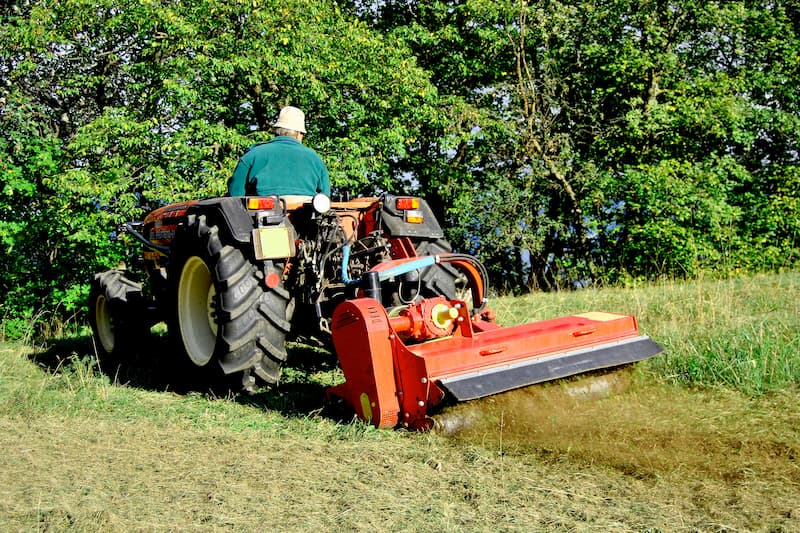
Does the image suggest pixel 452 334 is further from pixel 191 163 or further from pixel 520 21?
pixel 520 21

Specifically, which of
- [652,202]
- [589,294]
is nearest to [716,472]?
[589,294]

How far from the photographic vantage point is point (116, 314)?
22.9ft

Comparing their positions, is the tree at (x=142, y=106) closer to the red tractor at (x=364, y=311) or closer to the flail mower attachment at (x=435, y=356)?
the red tractor at (x=364, y=311)

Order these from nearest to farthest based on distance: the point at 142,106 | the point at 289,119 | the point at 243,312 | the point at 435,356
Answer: the point at 435,356 → the point at 243,312 → the point at 289,119 → the point at 142,106

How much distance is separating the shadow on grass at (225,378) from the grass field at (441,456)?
41 millimetres

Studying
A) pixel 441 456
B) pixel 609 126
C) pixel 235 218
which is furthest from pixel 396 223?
pixel 609 126

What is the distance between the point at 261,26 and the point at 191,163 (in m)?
2.36

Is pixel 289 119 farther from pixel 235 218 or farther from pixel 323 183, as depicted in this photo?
pixel 235 218

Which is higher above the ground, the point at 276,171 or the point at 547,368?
the point at 276,171

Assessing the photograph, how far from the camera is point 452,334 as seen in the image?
4.52 metres

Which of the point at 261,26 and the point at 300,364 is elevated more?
the point at 261,26

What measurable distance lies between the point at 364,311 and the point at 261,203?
1.26m

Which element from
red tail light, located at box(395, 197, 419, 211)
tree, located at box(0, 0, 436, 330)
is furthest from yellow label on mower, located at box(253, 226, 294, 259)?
tree, located at box(0, 0, 436, 330)

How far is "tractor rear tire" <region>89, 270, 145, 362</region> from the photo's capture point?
6.93 m
